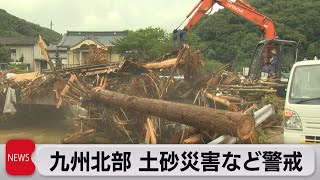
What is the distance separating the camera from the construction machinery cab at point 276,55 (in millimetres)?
9891

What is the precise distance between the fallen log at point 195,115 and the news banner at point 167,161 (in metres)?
0.80

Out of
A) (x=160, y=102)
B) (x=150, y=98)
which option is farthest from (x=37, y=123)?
(x=160, y=102)

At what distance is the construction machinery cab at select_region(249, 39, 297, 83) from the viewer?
9.89 metres

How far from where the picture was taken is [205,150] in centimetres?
363

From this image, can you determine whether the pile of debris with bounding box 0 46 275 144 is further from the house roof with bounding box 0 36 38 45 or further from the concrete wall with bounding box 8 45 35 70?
the house roof with bounding box 0 36 38 45

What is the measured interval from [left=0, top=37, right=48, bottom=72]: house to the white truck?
2012 centimetres

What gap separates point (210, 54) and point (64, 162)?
12295 millimetres

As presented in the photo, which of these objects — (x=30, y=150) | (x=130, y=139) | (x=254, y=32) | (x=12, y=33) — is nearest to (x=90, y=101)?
(x=130, y=139)

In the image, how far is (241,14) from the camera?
39.6 ft

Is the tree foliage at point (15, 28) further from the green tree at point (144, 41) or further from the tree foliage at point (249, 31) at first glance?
the tree foliage at point (249, 31)

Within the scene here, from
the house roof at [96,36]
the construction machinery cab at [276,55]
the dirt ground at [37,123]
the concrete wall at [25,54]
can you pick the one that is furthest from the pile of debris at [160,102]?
the house roof at [96,36]

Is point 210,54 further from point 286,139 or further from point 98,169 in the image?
point 98,169

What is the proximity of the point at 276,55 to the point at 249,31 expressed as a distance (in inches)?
257

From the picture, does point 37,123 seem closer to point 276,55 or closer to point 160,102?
point 160,102
